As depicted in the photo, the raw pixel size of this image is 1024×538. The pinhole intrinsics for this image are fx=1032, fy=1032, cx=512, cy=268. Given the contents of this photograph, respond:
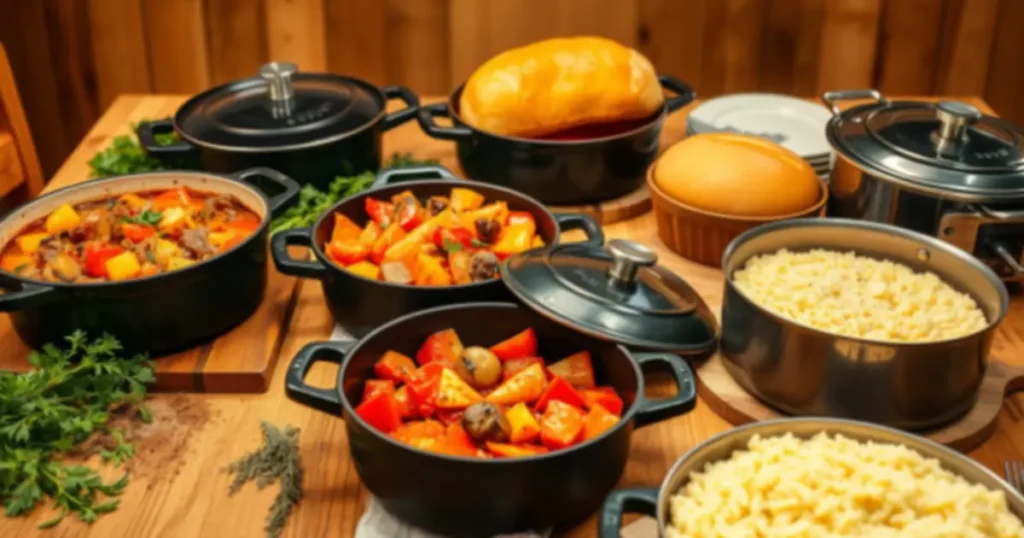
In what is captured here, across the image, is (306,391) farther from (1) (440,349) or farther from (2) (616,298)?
(2) (616,298)

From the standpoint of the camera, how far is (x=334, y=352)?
1372mm

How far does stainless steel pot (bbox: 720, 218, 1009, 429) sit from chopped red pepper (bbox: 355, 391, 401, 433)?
0.52 meters

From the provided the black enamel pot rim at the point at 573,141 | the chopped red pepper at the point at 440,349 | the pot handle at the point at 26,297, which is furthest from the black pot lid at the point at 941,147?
the pot handle at the point at 26,297

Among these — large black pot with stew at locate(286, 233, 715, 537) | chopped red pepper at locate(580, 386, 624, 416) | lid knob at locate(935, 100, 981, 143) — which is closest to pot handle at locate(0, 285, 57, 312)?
large black pot with stew at locate(286, 233, 715, 537)

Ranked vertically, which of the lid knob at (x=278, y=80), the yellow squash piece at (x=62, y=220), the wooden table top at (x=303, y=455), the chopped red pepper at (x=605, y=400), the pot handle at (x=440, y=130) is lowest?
the wooden table top at (x=303, y=455)

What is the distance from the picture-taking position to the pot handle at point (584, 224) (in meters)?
1.70

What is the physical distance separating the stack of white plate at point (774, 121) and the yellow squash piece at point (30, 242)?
132cm

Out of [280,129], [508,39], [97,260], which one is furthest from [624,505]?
[508,39]

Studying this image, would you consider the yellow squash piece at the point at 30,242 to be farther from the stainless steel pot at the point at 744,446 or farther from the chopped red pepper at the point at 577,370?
the stainless steel pot at the point at 744,446

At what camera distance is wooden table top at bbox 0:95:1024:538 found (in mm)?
1312

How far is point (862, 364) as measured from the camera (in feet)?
4.43

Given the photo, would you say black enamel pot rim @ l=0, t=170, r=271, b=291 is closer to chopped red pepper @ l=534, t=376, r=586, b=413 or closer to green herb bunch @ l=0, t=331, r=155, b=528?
green herb bunch @ l=0, t=331, r=155, b=528

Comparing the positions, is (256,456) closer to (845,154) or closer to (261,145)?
(261,145)

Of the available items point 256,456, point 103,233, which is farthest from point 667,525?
point 103,233
